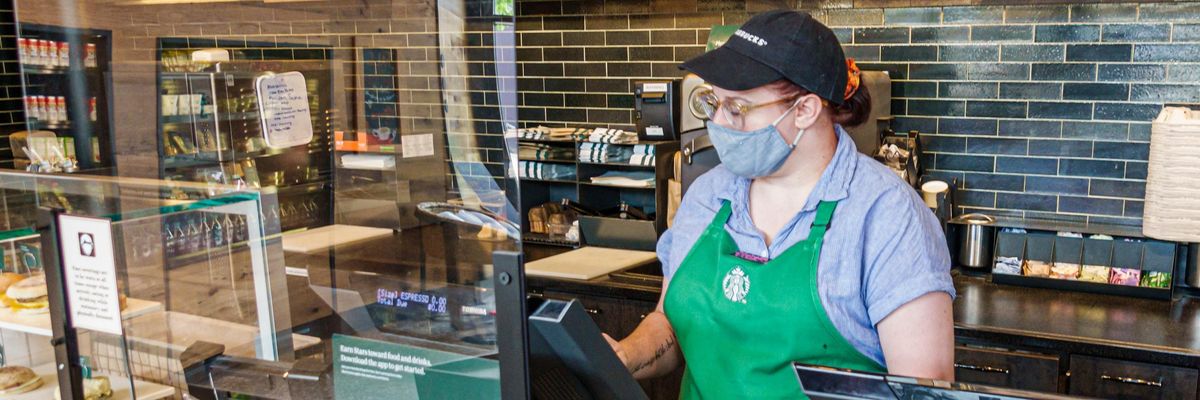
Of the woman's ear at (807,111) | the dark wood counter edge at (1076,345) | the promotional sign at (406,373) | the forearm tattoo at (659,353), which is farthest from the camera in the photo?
the dark wood counter edge at (1076,345)

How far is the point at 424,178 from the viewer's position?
1.43 metres

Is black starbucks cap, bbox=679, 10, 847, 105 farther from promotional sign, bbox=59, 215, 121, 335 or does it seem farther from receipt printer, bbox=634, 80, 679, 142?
receipt printer, bbox=634, 80, 679, 142

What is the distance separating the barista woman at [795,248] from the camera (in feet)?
5.54

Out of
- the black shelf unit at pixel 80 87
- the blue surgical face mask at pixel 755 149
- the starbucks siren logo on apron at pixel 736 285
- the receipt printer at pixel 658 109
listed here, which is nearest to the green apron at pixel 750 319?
the starbucks siren logo on apron at pixel 736 285

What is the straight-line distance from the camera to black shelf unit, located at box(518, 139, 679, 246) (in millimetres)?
4270

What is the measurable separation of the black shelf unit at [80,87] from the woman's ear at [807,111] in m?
1.25

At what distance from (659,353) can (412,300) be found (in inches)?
28.9

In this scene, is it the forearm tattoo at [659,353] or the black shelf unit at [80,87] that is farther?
the forearm tattoo at [659,353]

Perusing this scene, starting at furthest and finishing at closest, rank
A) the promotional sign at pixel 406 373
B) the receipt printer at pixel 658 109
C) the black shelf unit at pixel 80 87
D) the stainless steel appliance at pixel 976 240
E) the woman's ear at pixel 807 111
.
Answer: the receipt printer at pixel 658 109 < the stainless steel appliance at pixel 976 240 < the woman's ear at pixel 807 111 < the black shelf unit at pixel 80 87 < the promotional sign at pixel 406 373

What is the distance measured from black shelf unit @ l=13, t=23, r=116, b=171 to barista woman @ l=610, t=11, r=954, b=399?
106 cm

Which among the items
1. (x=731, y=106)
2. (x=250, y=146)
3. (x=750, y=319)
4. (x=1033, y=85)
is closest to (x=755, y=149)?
(x=731, y=106)

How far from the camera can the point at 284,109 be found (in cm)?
154

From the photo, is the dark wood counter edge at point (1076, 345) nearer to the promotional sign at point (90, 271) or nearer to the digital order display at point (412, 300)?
the digital order display at point (412, 300)

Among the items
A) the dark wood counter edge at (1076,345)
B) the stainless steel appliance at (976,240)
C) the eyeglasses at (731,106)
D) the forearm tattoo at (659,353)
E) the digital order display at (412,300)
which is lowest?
the dark wood counter edge at (1076,345)
